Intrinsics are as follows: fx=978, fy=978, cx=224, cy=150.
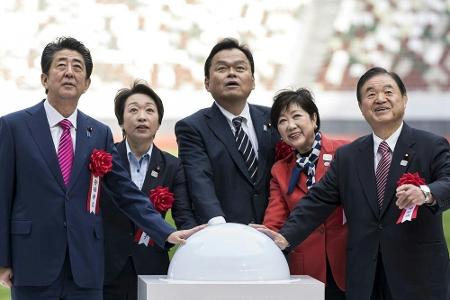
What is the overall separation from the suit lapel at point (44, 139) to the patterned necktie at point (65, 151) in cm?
3

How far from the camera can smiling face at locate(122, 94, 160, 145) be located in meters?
4.16

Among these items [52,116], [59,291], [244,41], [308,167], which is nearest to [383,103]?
[308,167]

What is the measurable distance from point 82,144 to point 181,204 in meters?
0.60

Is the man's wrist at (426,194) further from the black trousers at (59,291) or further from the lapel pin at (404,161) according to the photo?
the black trousers at (59,291)

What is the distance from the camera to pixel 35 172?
11.6 feet

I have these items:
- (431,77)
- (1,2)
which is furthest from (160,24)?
(431,77)

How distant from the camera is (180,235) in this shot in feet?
11.8

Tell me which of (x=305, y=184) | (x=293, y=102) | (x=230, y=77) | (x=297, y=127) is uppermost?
(x=230, y=77)

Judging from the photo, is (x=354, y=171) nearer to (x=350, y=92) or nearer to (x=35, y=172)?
(x=35, y=172)

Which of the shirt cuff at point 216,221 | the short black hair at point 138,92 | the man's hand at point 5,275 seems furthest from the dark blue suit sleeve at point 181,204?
the man's hand at point 5,275

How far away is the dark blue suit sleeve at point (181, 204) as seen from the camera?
4043 millimetres

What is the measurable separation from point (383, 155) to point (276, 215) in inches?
20.0

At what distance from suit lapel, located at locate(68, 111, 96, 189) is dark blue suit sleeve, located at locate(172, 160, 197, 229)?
0.54 meters

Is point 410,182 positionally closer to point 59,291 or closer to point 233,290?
point 233,290
